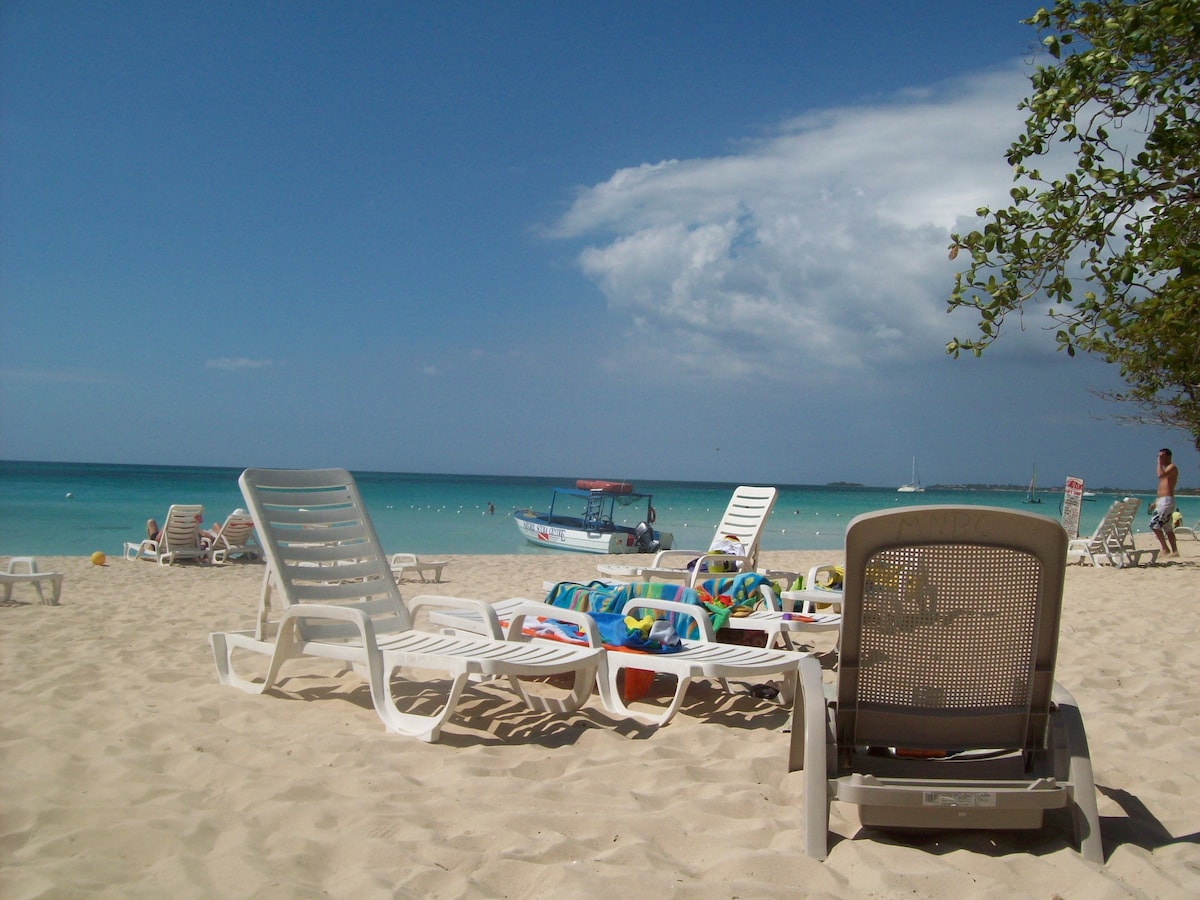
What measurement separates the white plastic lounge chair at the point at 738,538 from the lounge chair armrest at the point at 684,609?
7.26 ft

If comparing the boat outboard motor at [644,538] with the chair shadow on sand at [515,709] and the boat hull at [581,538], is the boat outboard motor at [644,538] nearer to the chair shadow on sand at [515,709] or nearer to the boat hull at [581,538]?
the boat hull at [581,538]

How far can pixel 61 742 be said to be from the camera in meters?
3.27

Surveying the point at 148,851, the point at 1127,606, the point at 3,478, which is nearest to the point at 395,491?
the point at 3,478

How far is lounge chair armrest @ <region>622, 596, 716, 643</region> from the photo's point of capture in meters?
4.52

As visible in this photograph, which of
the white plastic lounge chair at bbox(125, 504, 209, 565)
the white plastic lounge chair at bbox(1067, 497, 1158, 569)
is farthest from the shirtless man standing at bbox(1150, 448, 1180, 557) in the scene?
the white plastic lounge chair at bbox(125, 504, 209, 565)

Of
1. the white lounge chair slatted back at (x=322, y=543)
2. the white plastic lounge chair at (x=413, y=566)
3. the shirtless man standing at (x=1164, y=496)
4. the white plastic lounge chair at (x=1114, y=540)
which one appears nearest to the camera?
the white lounge chair slatted back at (x=322, y=543)

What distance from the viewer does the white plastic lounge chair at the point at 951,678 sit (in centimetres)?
242

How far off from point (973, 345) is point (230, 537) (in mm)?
11269

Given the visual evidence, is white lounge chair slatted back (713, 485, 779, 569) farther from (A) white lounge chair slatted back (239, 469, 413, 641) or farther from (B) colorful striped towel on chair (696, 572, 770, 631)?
(A) white lounge chair slatted back (239, 469, 413, 641)

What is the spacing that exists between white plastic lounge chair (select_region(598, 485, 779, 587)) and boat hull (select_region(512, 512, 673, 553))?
1178 cm

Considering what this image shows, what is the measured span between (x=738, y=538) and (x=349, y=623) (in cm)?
474

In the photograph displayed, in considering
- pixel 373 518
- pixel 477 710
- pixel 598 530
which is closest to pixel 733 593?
pixel 477 710

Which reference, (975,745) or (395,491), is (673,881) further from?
(395,491)

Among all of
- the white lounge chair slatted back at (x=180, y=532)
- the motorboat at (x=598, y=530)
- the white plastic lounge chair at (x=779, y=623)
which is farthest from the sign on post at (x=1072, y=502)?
the white lounge chair slatted back at (x=180, y=532)
